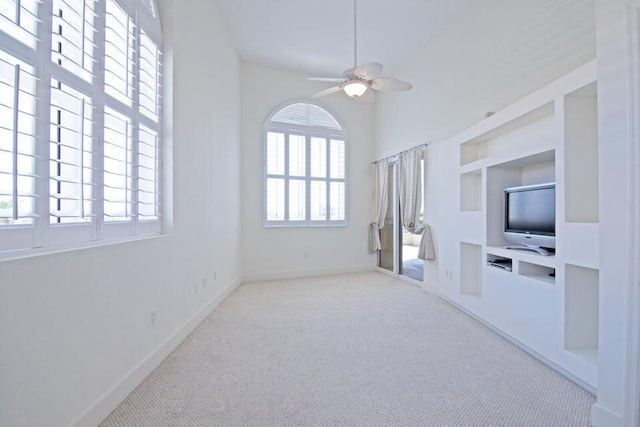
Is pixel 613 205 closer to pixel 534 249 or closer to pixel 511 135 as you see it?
pixel 534 249

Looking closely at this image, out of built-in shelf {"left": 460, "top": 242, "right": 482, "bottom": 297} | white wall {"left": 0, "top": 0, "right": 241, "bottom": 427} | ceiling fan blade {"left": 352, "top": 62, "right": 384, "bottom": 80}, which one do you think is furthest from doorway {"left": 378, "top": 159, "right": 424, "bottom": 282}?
white wall {"left": 0, "top": 0, "right": 241, "bottom": 427}

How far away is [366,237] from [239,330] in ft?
12.5

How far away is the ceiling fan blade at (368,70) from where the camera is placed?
113 inches

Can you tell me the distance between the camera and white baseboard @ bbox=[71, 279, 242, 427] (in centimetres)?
161

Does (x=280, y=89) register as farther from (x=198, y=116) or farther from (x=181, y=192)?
(x=181, y=192)

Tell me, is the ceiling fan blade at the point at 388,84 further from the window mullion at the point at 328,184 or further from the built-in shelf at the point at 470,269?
the window mullion at the point at 328,184

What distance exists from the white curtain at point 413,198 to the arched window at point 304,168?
Answer: 1.36 m

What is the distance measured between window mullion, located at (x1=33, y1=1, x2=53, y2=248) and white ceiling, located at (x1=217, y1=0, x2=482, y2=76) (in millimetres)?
3078

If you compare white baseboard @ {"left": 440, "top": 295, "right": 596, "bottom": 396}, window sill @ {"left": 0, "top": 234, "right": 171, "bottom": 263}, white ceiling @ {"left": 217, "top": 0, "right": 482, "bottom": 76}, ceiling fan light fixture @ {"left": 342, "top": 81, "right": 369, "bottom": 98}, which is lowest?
white baseboard @ {"left": 440, "top": 295, "right": 596, "bottom": 396}

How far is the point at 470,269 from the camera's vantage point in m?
3.71

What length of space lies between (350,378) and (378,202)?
435 centimetres

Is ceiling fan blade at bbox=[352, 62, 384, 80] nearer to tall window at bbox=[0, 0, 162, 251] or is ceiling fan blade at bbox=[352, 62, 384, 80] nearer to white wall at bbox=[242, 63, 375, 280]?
tall window at bbox=[0, 0, 162, 251]

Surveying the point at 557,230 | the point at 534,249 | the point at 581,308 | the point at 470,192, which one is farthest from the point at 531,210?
the point at 470,192

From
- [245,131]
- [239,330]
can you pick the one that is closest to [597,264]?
[239,330]
